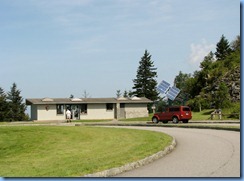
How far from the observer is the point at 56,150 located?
19953mm

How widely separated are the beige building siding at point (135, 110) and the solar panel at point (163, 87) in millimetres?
8416

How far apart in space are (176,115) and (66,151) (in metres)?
23.7

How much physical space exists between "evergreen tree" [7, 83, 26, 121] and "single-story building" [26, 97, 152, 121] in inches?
1357

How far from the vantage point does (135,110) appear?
62.0 meters

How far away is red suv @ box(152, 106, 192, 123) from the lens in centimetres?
4122

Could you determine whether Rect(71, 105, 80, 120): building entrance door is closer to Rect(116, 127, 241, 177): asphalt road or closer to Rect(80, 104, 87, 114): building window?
Rect(80, 104, 87, 114): building window

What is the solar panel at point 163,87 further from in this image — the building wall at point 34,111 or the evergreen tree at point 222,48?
the evergreen tree at point 222,48

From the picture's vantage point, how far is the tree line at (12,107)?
89750 mm

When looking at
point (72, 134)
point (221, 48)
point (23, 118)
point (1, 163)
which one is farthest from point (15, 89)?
point (1, 163)

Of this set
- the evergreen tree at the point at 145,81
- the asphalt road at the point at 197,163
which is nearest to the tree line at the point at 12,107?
the evergreen tree at the point at 145,81

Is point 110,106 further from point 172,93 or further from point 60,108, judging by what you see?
point 172,93

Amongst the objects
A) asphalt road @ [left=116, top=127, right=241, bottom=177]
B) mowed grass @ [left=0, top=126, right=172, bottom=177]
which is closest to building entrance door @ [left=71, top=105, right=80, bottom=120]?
mowed grass @ [left=0, top=126, right=172, bottom=177]

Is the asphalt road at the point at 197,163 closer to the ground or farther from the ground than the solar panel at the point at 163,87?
closer to the ground

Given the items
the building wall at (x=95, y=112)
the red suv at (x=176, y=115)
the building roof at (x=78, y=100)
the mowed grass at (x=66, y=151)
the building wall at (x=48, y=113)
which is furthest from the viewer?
the building roof at (x=78, y=100)
